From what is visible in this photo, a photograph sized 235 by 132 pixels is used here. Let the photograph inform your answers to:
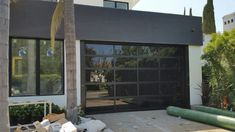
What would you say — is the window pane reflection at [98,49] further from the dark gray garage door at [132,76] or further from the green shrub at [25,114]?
the green shrub at [25,114]

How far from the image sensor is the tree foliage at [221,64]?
33.0 ft

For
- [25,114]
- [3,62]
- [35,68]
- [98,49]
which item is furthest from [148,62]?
[3,62]

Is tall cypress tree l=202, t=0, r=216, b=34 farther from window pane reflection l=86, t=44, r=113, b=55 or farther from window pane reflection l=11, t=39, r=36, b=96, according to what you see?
window pane reflection l=11, t=39, r=36, b=96

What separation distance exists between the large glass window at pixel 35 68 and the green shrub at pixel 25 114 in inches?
35.7

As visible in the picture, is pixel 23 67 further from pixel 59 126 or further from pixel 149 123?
pixel 149 123

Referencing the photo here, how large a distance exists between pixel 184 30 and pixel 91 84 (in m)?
5.00

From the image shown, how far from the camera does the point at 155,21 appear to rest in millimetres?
11602

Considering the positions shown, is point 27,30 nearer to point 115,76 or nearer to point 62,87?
point 62,87

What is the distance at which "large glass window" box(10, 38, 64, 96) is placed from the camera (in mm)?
9453

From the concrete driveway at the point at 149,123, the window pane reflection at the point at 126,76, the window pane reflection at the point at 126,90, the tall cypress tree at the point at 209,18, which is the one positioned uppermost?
the tall cypress tree at the point at 209,18

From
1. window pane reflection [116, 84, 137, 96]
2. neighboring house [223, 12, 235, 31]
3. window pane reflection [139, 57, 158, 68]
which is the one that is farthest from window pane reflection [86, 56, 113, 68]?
neighboring house [223, 12, 235, 31]

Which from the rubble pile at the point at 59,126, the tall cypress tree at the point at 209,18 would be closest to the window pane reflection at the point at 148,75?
the rubble pile at the point at 59,126

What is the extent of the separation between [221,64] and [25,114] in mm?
7667

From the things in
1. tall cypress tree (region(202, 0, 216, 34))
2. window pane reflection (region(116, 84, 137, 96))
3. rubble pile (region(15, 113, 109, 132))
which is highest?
tall cypress tree (region(202, 0, 216, 34))
